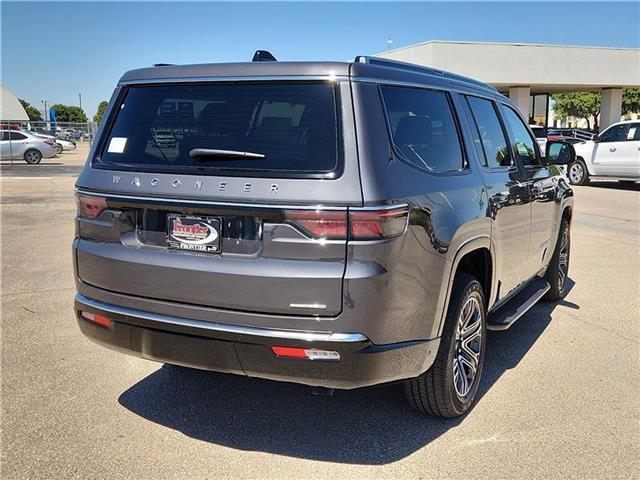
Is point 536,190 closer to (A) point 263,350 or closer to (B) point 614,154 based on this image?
(A) point 263,350

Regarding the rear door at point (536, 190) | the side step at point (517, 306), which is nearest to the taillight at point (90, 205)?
the side step at point (517, 306)

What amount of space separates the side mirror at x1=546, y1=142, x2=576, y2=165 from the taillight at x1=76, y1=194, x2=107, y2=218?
4.07 m

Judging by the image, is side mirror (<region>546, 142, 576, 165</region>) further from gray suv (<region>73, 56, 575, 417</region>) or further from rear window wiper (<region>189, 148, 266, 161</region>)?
rear window wiper (<region>189, 148, 266, 161</region>)

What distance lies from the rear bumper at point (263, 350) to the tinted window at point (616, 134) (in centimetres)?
1598

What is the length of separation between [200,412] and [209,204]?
142cm

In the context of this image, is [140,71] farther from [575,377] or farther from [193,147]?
[575,377]

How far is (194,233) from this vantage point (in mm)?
3018

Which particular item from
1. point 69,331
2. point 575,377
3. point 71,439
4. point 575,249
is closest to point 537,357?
point 575,377

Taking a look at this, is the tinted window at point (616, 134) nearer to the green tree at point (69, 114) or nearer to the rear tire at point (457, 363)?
the rear tire at point (457, 363)

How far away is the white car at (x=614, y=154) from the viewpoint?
16531 mm

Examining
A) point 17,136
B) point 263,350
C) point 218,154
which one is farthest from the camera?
point 17,136

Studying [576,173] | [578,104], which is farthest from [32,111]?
[576,173]

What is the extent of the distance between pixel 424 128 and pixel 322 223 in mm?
1065

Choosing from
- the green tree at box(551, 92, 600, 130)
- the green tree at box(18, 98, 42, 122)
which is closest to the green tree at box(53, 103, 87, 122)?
the green tree at box(18, 98, 42, 122)
